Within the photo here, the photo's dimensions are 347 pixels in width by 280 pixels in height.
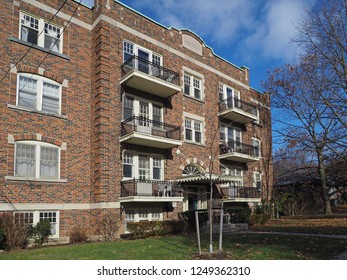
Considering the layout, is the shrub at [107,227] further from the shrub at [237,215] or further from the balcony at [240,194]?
the balcony at [240,194]

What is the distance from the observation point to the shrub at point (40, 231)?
1445 cm

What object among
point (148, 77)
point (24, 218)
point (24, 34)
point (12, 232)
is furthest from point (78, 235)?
point (24, 34)

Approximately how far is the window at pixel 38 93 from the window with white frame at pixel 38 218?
5.01 metres

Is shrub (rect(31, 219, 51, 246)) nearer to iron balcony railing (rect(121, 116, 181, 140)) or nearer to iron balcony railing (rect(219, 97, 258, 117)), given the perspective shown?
iron balcony railing (rect(121, 116, 181, 140))

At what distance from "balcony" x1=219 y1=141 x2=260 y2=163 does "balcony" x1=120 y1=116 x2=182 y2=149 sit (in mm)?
5750

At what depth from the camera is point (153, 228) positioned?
56.0 ft

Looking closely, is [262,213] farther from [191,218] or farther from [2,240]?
[2,240]

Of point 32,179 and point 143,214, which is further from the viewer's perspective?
point 143,214

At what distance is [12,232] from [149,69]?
12.1 m

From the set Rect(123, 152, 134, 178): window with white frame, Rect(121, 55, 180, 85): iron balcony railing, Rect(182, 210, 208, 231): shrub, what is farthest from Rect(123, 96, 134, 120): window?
Rect(182, 210, 208, 231): shrub

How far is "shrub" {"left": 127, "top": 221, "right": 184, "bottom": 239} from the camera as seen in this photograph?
54.0ft

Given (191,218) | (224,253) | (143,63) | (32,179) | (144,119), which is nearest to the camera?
(224,253)

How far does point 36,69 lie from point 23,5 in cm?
329

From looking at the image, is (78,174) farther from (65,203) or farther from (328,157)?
(328,157)
